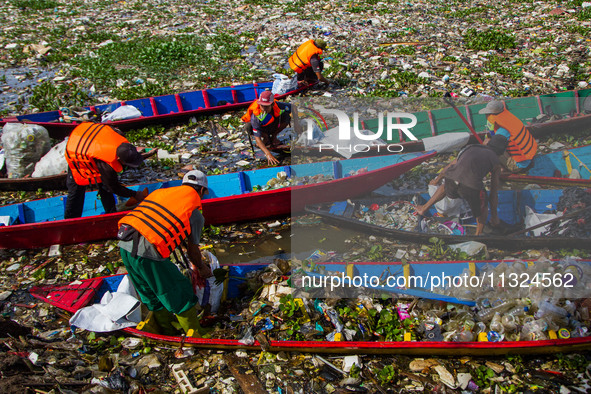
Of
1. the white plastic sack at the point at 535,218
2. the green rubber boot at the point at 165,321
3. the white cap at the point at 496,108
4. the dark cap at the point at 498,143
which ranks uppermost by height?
the white cap at the point at 496,108

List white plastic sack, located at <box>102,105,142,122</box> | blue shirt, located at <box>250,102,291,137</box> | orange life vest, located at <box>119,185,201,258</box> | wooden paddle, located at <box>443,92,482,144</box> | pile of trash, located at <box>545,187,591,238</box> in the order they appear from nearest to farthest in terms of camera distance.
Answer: orange life vest, located at <box>119,185,201,258</box>, pile of trash, located at <box>545,187,591,238</box>, wooden paddle, located at <box>443,92,482,144</box>, blue shirt, located at <box>250,102,291,137</box>, white plastic sack, located at <box>102,105,142,122</box>

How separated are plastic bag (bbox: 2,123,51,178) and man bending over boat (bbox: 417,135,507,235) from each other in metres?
6.35

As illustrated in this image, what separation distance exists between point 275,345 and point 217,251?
2205mm

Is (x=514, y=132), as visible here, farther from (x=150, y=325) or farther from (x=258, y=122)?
(x=150, y=325)

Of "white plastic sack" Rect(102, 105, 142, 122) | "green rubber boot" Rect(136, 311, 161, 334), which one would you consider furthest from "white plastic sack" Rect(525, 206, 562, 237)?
"white plastic sack" Rect(102, 105, 142, 122)

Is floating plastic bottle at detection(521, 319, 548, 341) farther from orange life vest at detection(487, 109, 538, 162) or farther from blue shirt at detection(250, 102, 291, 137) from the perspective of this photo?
blue shirt at detection(250, 102, 291, 137)

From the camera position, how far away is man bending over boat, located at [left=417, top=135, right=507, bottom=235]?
15.2 feet

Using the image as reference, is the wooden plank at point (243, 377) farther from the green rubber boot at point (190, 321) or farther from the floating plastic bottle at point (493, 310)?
the floating plastic bottle at point (493, 310)

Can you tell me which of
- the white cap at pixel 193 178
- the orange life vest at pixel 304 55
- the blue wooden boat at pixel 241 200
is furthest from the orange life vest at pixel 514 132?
the orange life vest at pixel 304 55

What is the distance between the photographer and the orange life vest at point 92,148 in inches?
199

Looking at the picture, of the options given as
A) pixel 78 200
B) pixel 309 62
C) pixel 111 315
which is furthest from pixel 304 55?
pixel 111 315

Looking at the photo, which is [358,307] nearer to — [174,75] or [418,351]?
[418,351]

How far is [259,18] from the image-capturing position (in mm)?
13648

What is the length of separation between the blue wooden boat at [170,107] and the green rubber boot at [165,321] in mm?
4835
